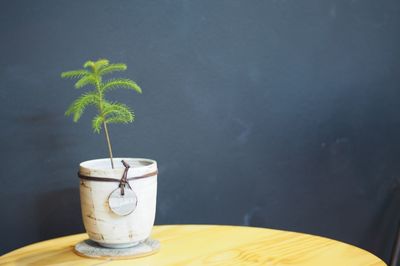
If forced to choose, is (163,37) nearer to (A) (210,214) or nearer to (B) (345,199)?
(A) (210,214)

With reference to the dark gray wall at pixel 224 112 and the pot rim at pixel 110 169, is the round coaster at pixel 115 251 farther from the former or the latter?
the dark gray wall at pixel 224 112

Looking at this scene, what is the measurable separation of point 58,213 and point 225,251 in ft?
2.05

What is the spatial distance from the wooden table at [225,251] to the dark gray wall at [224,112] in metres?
0.35

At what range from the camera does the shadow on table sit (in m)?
1.73

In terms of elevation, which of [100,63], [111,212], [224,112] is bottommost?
[111,212]

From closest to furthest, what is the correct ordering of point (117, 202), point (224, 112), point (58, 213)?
point (117, 202) < point (58, 213) < point (224, 112)

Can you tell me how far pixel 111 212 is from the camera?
4.32 feet

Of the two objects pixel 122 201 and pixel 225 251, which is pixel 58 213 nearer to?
pixel 122 201

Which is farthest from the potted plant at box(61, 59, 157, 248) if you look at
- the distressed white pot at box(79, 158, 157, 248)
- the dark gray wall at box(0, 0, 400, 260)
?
the dark gray wall at box(0, 0, 400, 260)

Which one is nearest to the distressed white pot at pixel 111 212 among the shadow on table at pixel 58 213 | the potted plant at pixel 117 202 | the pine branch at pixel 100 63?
the potted plant at pixel 117 202

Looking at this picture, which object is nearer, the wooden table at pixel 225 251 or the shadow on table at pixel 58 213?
the wooden table at pixel 225 251

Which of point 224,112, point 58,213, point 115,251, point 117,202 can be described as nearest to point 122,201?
point 117,202

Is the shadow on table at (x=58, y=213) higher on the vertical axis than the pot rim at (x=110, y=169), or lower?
lower

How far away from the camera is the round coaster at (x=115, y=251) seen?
1.32m
